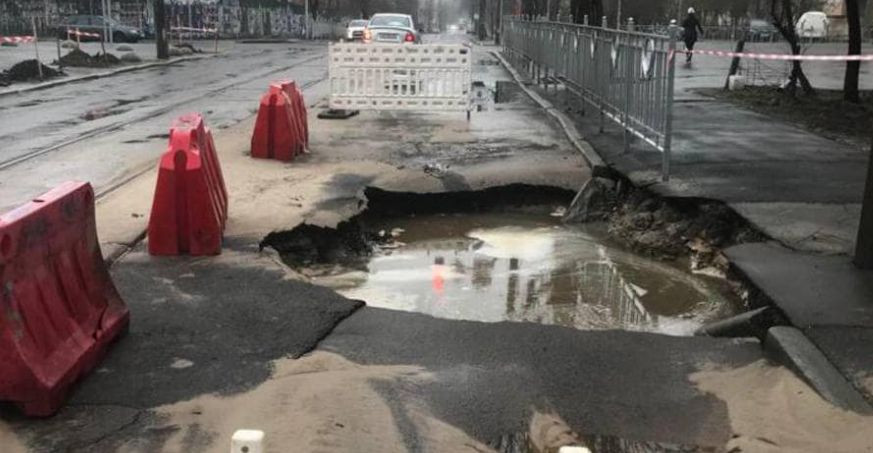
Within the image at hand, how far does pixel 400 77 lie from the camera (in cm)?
1513

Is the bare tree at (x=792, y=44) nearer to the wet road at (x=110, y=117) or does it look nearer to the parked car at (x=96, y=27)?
the wet road at (x=110, y=117)

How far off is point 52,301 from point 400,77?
1133cm

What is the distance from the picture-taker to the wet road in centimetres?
1055

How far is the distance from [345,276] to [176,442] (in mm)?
3289

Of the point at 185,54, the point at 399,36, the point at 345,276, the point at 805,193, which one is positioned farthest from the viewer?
the point at 185,54

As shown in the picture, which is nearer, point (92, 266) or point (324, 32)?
point (92, 266)

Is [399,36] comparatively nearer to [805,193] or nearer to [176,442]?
[805,193]

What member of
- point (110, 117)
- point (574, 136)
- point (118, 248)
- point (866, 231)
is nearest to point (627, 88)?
point (574, 136)

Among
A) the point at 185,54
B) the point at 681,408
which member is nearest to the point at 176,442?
the point at 681,408

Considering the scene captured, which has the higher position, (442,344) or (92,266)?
(92,266)

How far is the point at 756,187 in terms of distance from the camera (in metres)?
8.47

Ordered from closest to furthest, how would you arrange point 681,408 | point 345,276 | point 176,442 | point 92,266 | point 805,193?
1. point 176,442
2. point 681,408
3. point 92,266
4. point 345,276
5. point 805,193

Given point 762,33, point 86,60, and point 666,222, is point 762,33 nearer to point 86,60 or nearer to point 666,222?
point 86,60

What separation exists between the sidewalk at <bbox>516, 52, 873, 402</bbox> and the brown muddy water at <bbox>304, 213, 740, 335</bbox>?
0.57 m
